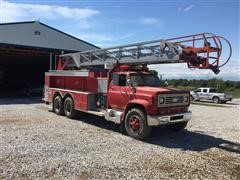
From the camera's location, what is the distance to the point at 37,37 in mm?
27641

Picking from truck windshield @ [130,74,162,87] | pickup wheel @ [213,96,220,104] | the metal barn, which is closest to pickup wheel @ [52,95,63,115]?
truck windshield @ [130,74,162,87]

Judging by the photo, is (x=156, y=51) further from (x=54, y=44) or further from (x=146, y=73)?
(x=54, y=44)

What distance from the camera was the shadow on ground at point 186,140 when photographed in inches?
388

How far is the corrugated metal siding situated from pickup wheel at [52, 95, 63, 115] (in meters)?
11.8

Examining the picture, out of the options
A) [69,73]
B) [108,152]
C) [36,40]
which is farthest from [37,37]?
[108,152]

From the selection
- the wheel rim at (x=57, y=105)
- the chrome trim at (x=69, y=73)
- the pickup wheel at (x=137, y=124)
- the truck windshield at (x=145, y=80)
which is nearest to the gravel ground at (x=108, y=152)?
the pickup wheel at (x=137, y=124)

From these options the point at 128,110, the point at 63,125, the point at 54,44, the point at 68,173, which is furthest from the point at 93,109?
the point at 54,44

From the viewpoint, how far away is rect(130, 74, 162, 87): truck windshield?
37.0 ft

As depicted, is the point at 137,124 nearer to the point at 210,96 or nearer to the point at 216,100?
the point at 216,100

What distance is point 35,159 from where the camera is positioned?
7.73 metres

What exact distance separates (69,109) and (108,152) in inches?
247

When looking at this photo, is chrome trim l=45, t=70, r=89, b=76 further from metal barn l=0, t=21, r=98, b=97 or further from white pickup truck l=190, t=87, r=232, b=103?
white pickup truck l=190, t=87, r=232, b=103

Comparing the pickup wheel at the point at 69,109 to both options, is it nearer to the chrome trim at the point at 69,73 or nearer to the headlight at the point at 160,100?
the chrome trim at the point at 69,73

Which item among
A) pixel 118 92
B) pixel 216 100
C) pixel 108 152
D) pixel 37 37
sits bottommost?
pixel 108 152
